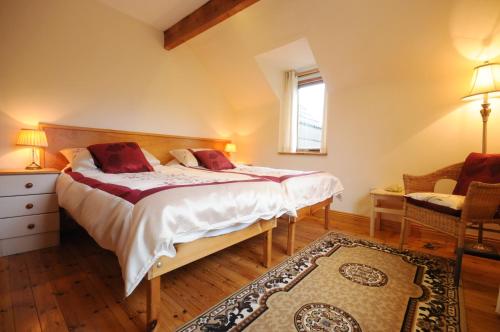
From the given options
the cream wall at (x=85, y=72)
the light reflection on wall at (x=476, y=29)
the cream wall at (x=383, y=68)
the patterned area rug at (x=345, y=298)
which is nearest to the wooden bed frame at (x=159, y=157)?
the cream wall at (x=85, y=72)

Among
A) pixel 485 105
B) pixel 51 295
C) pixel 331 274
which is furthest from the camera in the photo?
pixel 485 105

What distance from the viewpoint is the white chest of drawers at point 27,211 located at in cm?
180

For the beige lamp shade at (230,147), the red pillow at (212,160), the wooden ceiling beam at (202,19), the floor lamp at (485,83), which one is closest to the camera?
the floor lamp at (485,83)

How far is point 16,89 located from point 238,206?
2.51m

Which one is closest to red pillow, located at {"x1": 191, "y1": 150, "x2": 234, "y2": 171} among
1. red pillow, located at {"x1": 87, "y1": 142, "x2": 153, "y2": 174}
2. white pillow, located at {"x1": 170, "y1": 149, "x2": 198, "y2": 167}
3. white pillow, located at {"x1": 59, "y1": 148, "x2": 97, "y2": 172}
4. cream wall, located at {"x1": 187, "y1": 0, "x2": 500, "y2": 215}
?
white pillow, located at {"x1": 170, "y1": 149, "x2": 198, "y2": 167}

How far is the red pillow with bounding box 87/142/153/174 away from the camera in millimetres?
2143

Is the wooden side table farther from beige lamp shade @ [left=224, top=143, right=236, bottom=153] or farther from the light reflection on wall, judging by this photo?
beige lamp shade @ [left=224, top=143, right=236, bottom=153]

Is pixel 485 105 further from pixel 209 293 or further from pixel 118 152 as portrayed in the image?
pixel 118 152

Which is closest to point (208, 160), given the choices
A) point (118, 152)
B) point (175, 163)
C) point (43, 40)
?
point (175, 163)

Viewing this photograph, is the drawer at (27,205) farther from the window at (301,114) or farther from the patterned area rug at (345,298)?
the window at (301,114)

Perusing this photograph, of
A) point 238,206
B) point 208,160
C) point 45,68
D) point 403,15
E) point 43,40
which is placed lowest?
point 238,206

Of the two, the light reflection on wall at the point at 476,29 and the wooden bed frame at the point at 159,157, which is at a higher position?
the light reflection on wall at the point at 476,29

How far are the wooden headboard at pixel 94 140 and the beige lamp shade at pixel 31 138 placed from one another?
260 millimetres

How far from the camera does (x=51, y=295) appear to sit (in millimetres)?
1347
